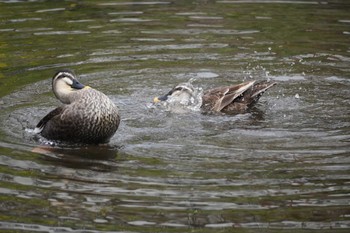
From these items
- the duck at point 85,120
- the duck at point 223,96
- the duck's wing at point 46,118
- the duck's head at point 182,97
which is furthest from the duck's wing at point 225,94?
the duck's wing at point 46,118

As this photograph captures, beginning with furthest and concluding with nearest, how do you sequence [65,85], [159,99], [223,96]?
[223,96] → [159,99] → [65,85]

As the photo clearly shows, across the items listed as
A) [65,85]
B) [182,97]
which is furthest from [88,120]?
[182,97]

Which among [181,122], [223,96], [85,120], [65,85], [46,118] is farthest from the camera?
[223,96]

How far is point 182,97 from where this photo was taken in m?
11.0

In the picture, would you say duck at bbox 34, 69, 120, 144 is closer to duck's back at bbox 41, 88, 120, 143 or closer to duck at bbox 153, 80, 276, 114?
duck's back at bbox 41, 88, 120, 143

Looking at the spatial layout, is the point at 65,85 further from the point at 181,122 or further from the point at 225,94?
the point at 225,94

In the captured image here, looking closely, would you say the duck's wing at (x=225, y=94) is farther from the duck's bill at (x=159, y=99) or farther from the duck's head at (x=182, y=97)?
the duck's bill at (x=159, y=99)

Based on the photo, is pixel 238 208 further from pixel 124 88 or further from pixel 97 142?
pixel 124 88

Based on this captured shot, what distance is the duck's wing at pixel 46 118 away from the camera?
32.0 ft

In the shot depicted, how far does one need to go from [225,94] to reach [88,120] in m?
2.26

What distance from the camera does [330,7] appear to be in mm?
15547

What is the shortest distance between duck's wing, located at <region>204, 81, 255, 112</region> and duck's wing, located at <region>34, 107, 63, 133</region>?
2233mm

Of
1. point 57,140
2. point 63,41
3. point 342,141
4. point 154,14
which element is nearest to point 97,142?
point 57,140

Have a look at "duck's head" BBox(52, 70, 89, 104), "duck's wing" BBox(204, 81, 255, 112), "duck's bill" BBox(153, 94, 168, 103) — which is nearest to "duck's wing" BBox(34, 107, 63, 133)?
"duck's head" BBox(52, 70, 89, 104)
